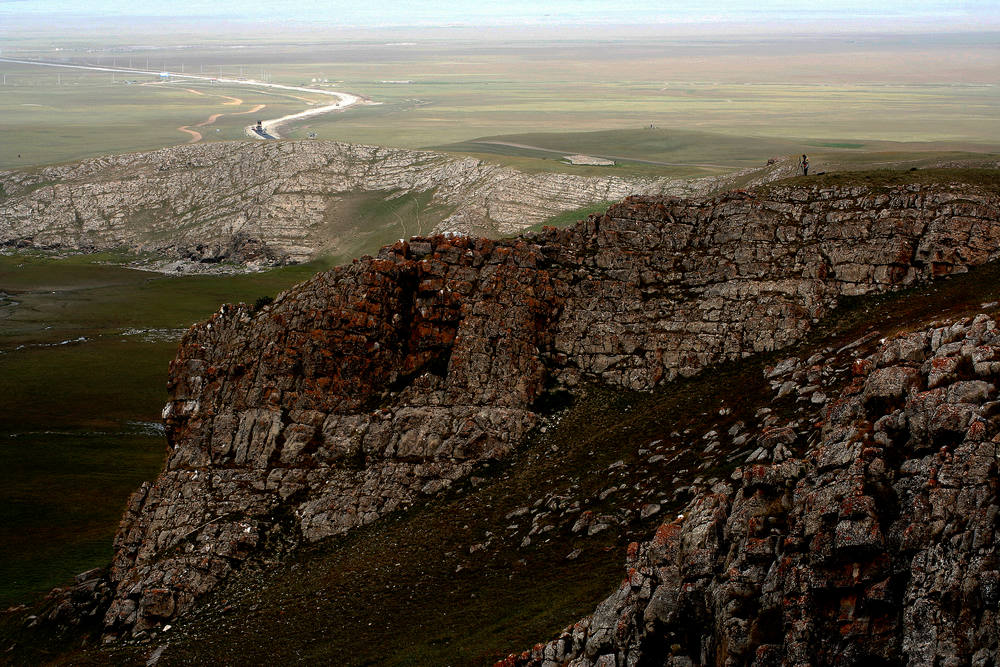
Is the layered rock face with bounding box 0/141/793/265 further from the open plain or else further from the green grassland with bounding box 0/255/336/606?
the green grassland with bounding box 0/255/336/606

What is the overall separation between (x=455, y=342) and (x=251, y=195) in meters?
120

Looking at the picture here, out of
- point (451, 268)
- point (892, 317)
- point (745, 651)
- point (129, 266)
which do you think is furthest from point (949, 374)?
point (129, 266)

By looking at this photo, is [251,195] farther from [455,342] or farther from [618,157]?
[455,342]

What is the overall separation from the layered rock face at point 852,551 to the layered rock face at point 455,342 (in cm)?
1664

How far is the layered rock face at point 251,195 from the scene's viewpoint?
128m

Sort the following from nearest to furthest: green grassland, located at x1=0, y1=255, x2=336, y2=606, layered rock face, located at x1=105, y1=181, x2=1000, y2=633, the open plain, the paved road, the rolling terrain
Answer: the open plain
the rolling terrain
layered rock face, located at x1=105, y1=181, x2=1000, y2=633
green grassland, located at x1=0, y1=255, x2=336, y2=606
the paved road

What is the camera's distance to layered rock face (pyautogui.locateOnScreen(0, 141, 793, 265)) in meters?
128

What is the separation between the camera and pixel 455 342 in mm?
41156

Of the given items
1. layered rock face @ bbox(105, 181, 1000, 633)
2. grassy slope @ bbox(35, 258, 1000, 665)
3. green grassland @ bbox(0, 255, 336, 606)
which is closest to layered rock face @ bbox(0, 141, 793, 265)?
green grassland @ bbox(0, 255, 336, 606)

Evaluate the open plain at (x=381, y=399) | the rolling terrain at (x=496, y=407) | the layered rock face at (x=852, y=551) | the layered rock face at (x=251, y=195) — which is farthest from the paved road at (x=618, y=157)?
the layered rock face at (x=852, y=551)

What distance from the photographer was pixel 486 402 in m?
39.6

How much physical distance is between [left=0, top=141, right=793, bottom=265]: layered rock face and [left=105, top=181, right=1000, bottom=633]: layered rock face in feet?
254

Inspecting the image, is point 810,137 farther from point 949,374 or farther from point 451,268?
point 949,374

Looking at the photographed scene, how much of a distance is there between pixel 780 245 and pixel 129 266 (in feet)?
396
